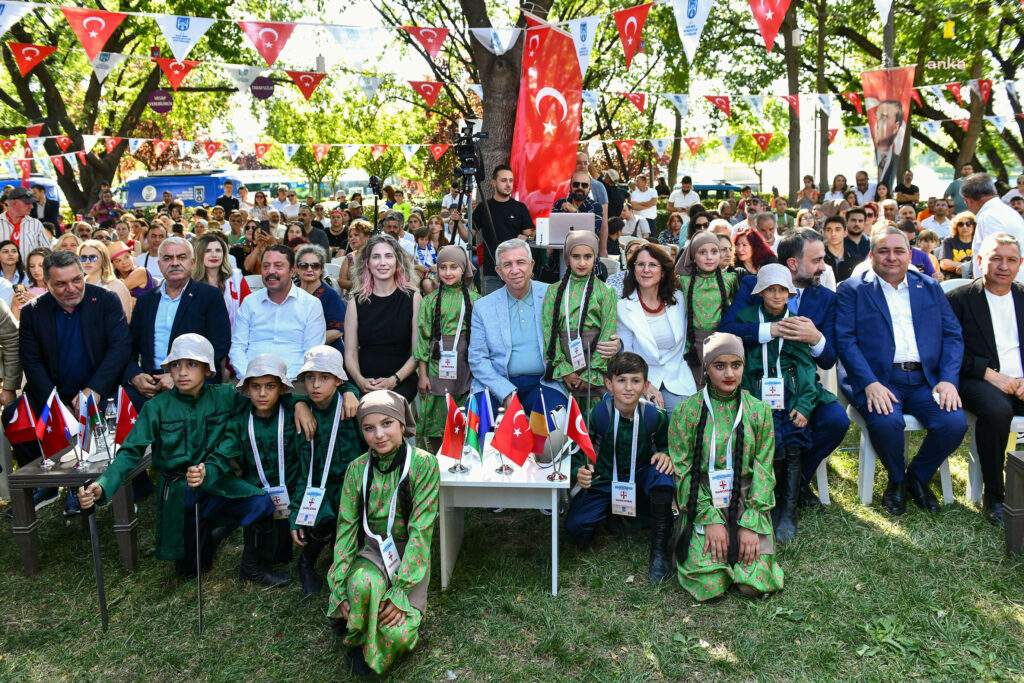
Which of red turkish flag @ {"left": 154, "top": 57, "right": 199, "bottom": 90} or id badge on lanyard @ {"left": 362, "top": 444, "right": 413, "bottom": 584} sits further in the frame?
red turkish flag @ {"left": 154, "top": 57, "right": 199, "bottom": 90}

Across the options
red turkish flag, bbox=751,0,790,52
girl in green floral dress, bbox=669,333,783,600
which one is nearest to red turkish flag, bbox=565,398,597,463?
girl in green floral dress, bbox=669,333,783,600

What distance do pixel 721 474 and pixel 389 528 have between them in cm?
155

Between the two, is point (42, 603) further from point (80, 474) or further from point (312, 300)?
point (312, 300)

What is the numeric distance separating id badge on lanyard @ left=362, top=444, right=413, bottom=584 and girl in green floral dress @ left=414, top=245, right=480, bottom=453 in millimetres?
1202

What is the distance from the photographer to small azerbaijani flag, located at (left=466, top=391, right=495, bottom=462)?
406 centimetres

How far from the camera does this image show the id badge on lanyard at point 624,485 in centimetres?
396

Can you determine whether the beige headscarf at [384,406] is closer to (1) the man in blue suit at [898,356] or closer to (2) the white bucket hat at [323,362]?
(2) the white bucket hat at [323,362]

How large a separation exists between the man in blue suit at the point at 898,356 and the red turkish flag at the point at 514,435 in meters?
2.08

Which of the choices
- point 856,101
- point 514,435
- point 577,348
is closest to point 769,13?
point 577,348

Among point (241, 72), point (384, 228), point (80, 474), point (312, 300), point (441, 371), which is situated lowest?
point (80, 474)

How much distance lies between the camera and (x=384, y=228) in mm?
8469

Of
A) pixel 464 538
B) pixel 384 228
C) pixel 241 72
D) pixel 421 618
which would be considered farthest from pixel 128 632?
pixel 241 72

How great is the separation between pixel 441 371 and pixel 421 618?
5.52 ft

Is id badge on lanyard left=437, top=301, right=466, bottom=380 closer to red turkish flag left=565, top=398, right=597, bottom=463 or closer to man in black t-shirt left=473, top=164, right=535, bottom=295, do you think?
red turkish flag left=565, top=398, right=597, bottom=463
